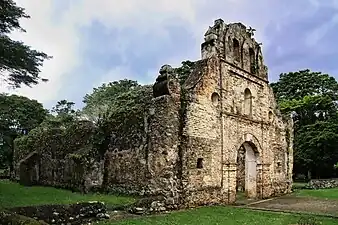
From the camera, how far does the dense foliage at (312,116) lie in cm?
3441

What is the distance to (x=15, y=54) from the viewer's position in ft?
51.9

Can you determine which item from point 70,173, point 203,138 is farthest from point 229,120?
point 70,173

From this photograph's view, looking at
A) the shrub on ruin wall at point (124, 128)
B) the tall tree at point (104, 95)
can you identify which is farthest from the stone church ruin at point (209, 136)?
the tall tree at point (104, 95)

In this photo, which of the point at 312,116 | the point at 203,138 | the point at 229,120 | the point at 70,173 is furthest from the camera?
the point at 312,116

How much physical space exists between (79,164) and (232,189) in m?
7.98

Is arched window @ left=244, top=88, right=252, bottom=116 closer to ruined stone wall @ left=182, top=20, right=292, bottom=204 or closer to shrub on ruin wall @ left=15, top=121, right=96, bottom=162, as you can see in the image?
ruined stone wall @ left=182, top=20, right=292, bottom=204

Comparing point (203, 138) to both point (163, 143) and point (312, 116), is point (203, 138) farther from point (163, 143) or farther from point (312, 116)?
point (312, 116)

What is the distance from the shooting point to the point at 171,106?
577 inches

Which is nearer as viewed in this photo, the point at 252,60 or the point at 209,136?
the point at 209,136

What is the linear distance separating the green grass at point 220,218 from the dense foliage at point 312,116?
23123mm

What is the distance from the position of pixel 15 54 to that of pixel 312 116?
111ft

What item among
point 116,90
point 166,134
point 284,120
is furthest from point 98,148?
point 116,90

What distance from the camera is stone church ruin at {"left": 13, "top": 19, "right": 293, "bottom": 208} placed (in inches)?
572

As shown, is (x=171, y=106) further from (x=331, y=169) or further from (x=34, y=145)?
(x=331, y=169)
